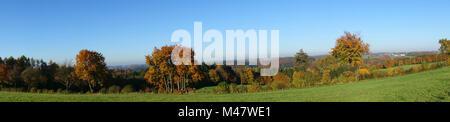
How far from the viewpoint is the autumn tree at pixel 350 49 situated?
3135 centimetres

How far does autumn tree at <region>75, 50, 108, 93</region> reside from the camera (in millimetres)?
39188

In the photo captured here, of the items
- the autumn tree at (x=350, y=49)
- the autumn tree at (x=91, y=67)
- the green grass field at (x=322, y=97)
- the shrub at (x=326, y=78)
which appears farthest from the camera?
the shrub at (x=326, y=78)

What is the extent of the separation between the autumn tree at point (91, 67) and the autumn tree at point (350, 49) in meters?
40.4

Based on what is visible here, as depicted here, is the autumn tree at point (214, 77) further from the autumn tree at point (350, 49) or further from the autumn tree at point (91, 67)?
the autumn tree at point (350, 49)

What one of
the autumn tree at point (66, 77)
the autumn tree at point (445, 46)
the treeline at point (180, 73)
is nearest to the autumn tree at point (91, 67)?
the treeline at point (180, 73)

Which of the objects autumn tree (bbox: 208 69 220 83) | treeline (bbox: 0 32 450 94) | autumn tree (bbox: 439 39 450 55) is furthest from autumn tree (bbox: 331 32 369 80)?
autumn tree (bbox: 208 69 220 83)

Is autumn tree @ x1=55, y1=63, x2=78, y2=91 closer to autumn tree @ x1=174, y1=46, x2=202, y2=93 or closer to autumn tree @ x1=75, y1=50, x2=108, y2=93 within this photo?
autumn tree @ x1=75, y1=50, x2=108, y2=93

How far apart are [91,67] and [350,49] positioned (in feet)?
141

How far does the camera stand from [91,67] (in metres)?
40.0

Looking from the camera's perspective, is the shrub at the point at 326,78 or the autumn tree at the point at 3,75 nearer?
the shrub at the point at 326,78

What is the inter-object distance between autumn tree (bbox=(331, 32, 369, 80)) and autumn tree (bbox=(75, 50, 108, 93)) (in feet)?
133

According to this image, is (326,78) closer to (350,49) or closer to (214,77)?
(350,49)

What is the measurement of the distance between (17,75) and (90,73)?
2972cm

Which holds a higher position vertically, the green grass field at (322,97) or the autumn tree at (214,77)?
the green grass field at (322,97)
